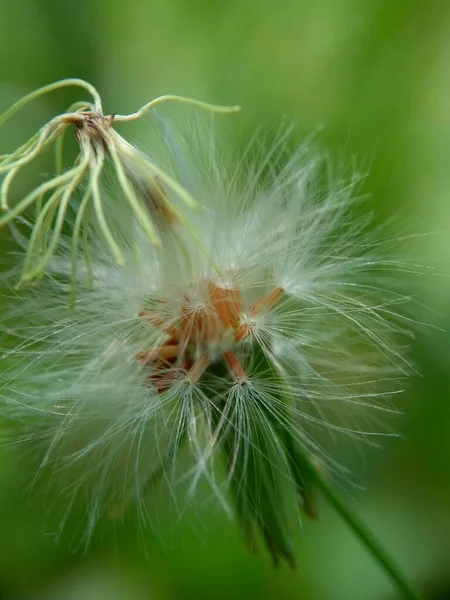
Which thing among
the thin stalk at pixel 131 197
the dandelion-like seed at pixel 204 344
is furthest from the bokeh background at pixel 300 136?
the thin stalk at pixel 131 197

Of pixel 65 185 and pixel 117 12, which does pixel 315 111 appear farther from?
pixel 65 185

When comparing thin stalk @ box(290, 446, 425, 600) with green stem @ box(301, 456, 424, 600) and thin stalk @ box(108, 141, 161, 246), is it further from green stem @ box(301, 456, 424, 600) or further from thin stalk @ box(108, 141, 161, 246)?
thin stalk @ box(108, 141, 161, 246)

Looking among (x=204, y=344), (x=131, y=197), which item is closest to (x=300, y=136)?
(x=204, y=344)

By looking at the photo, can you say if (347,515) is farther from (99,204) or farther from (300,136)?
(300,136)

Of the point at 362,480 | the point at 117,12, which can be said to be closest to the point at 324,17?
the point at 117,12

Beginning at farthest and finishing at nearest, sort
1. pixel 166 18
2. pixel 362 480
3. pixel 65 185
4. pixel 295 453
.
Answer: pixel 166 18, pixel 362 480, pixel 295 453, pixel 65 185

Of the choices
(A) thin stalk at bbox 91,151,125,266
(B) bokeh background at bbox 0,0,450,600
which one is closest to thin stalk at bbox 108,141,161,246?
(A) thin stalk at bbox 91,151,125,266

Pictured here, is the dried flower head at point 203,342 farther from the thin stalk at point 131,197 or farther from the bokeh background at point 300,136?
the bokeh background at point 300,136
